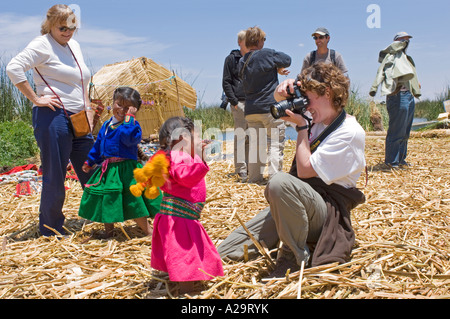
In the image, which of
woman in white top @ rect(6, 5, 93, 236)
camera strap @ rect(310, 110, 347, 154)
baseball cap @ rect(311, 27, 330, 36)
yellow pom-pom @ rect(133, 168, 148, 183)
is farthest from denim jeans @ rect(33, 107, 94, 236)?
baseball cap @ rect(311, 27, 330, 36)

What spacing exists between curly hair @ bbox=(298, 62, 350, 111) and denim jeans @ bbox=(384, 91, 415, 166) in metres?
3.98

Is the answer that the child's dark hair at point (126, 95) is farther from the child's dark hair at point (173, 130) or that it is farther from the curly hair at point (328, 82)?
the curly hair at point (328, 82)

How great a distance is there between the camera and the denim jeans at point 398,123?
21.0ft

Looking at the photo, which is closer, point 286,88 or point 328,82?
point 328,82

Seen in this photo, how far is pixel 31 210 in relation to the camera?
4934mm

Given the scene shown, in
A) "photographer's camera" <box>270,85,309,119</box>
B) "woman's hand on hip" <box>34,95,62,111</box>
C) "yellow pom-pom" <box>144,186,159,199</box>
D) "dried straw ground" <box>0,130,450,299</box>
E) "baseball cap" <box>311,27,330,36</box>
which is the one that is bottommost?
"dried straw ground" <box>0,130,450,299</box>

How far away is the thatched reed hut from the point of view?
8109mm

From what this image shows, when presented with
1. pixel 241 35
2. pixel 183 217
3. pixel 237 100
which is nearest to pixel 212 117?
pixel 237 100

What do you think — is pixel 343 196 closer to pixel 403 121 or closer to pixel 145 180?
pixel 145 180

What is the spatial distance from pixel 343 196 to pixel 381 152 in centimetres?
584

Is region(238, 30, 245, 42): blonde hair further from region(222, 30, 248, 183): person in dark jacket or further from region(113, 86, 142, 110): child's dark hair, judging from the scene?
region(113, 86, 142, 110): child's dark hair

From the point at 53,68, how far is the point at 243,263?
225 centimetres

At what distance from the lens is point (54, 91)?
3.76 m

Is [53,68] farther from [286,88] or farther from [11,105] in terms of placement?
[11,105]
